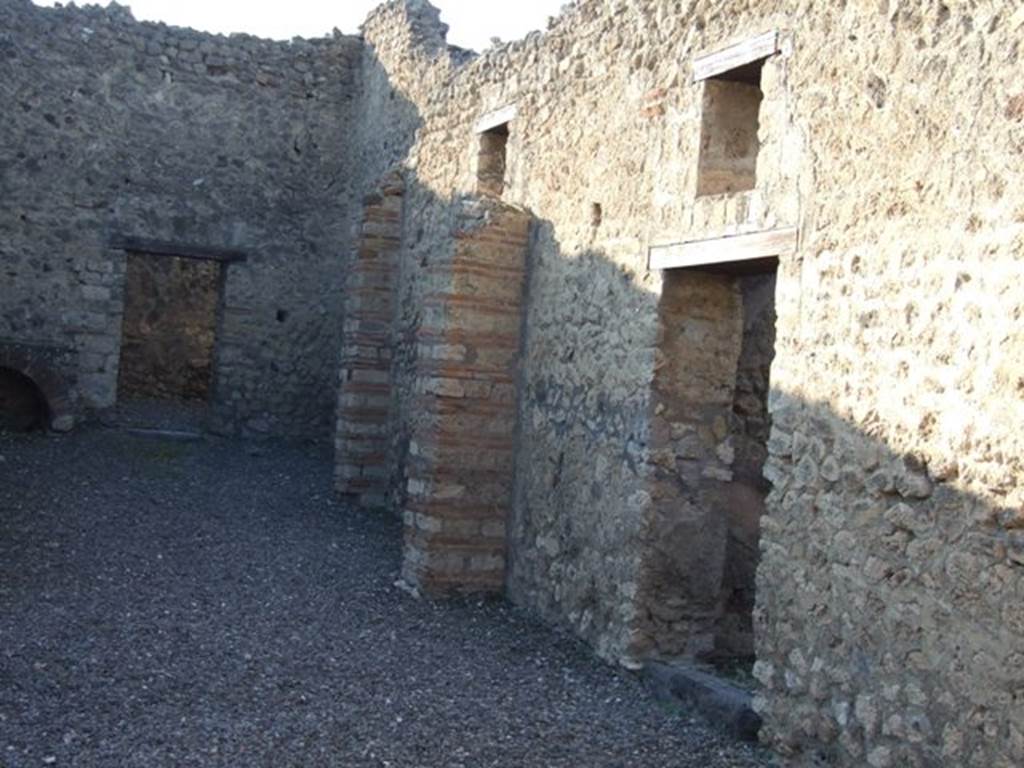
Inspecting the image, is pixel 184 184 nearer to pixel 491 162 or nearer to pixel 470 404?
pixel 491 162

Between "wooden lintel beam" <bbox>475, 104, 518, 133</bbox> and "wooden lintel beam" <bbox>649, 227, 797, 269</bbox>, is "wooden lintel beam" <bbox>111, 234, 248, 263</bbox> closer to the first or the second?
"wooden lintel beam" <bbox>475, 104, 518, 133</bbox>

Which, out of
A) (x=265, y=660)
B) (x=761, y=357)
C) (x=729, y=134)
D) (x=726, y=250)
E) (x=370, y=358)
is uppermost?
(x=729, y=134)

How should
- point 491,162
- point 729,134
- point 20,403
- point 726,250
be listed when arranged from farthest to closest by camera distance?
point 20,403
point 491,162
point 729,134
point 726,250

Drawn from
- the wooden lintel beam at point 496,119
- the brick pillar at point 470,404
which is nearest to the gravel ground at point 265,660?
the brick pillar at point 470,404

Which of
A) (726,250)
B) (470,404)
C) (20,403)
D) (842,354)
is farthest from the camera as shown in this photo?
(20,403)

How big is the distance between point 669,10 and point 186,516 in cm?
570

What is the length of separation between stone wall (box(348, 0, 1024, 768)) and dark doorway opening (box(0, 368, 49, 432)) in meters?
7.71

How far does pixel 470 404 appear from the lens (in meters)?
8.39

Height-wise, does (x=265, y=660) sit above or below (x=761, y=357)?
below

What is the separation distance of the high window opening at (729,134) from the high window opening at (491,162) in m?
3.35

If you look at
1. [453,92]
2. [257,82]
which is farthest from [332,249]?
[453,92]

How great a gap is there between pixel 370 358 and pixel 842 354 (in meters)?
7.19

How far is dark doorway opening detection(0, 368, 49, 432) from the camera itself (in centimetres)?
1353

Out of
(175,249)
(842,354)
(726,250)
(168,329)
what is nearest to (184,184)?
(175,249)
